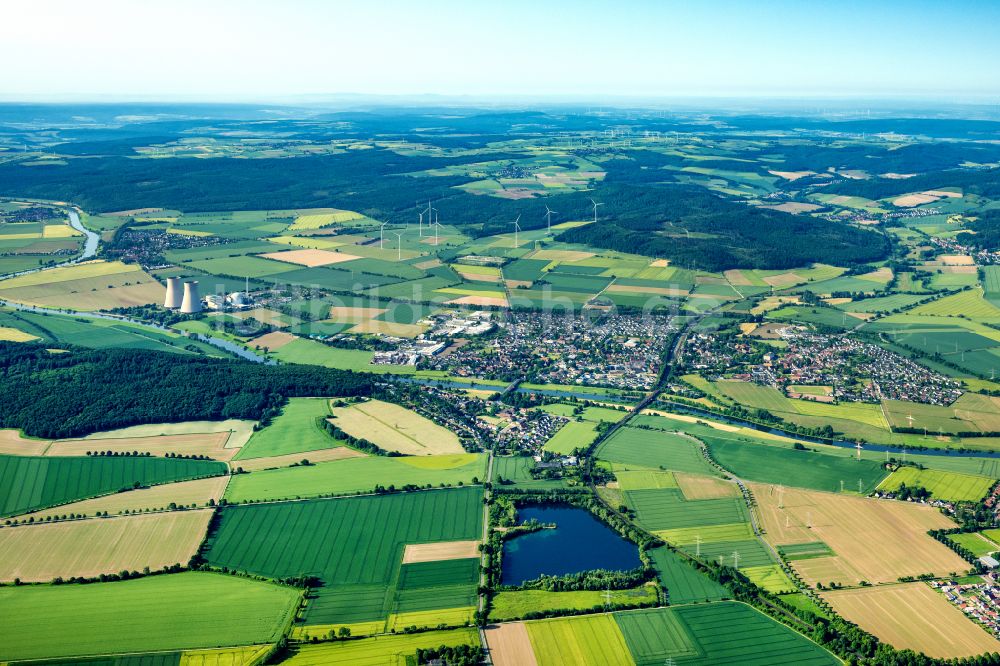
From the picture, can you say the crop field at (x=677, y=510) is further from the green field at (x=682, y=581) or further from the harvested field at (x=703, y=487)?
the green field at (x=682, y=581)

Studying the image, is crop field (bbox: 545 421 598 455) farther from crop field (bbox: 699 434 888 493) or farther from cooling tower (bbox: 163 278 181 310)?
cooling tower (bbox: 163 278 181 310)

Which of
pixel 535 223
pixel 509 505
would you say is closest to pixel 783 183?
pixel 535 223

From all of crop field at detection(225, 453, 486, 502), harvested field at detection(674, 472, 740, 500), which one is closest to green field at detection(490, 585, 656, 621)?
harvested field at detection(674, 472, 740, 500)

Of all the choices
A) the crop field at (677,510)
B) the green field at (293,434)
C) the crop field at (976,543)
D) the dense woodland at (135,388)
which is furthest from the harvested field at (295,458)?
the crop field at (976,543)

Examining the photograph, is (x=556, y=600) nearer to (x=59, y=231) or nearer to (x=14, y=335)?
(x=14, y=335)

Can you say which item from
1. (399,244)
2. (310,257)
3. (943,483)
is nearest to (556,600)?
(943,483)

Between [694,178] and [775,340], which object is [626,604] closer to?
[775,340]
